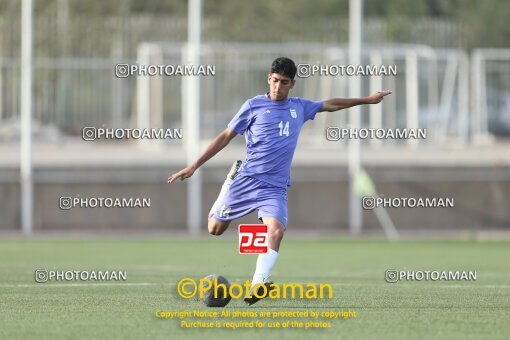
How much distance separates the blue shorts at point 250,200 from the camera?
483 inches

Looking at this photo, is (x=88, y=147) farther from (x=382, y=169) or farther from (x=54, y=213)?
(x=382, y=169)

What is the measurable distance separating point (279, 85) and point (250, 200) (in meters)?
1.13

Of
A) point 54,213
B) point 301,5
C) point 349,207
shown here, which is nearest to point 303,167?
point 349,207

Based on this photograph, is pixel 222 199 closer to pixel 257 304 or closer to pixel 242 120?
pixel 242 120

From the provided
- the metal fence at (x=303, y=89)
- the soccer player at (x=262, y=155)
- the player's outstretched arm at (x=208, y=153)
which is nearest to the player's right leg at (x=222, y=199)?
the soccer player at (x=262, y=155)

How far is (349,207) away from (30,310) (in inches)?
709

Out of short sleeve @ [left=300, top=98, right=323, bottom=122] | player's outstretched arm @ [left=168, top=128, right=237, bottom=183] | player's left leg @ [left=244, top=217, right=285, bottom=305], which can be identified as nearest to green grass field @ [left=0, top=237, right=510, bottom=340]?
player's left leg @ [left=244, top=217, right=285, bottom=305]

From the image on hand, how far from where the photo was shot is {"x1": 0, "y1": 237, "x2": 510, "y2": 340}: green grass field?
1023 cm

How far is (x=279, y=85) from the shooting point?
12227mm

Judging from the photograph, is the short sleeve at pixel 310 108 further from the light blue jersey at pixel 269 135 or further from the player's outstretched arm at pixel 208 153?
the player's outstretched arm at pixel 208 153

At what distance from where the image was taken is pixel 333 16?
151ft

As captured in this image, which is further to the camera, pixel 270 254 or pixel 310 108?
pixel 310 108

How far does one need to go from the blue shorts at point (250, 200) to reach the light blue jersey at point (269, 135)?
0.07 meters

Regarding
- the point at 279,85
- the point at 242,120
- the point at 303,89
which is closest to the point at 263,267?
the point at 242,120
